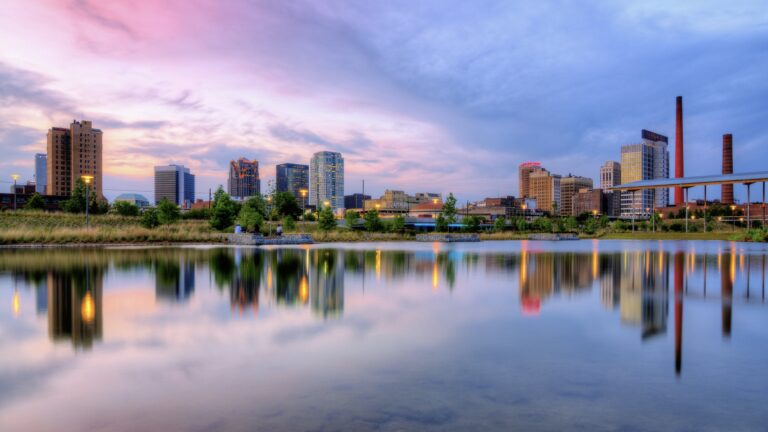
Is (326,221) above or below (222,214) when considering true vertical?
below

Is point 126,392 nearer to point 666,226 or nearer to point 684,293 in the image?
point 684,293

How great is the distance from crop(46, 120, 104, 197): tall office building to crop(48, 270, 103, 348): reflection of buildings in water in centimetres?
19035

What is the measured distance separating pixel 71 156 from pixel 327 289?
207m

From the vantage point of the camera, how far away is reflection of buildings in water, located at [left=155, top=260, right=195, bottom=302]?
1526cm

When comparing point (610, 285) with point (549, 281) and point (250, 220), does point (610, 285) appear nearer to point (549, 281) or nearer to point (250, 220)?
point (549, 281)

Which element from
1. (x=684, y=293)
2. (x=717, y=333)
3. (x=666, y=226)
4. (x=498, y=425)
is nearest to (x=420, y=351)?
(x=498, y=425)

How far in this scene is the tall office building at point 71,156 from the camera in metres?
185

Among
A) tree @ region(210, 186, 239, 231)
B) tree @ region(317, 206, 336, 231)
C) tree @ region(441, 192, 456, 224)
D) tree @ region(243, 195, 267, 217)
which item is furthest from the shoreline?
tree @ region(243, 195, 267, 217)

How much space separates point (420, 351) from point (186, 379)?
155 inches

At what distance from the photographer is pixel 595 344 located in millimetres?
9500


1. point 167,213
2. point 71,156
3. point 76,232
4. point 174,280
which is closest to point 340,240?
point 167,213

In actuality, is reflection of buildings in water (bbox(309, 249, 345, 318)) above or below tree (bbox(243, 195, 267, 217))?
below

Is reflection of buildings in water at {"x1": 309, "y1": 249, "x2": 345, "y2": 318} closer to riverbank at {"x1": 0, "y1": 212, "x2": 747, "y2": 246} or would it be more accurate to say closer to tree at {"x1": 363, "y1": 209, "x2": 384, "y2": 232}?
riverbank at {"x1": 0, "y1": 212, "x2": 747, "y2": 246}

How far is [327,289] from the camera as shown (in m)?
16.8
